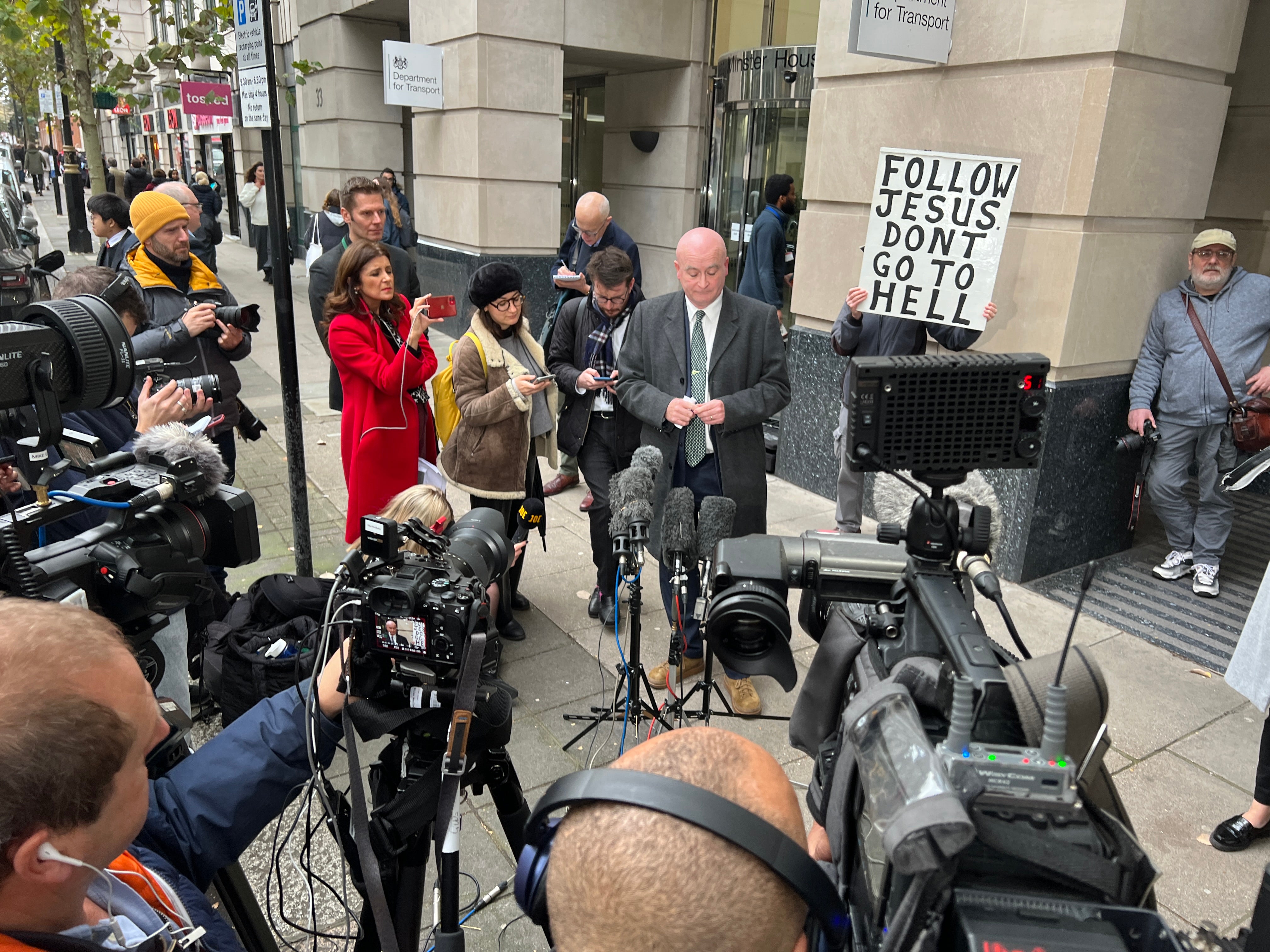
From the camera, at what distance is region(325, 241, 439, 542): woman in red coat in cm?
414

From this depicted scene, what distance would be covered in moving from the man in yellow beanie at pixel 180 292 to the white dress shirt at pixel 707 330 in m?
2.39

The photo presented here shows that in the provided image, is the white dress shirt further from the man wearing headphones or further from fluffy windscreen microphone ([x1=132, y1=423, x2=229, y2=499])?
the man wearing headphones

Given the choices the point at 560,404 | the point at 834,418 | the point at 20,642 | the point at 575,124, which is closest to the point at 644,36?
the point at 575,124

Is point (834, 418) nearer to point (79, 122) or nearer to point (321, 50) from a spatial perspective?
point (79, 122)

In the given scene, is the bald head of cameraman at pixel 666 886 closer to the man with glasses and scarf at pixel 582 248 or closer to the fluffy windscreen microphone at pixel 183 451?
the fluffy windscreen microphone at pixel 183 451

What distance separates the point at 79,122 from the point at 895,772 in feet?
44.1

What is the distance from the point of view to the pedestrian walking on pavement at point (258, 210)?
47.7ft

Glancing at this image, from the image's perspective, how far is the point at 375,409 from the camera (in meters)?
4.25

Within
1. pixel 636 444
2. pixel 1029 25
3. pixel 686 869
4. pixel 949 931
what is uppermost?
pixel 1029 25

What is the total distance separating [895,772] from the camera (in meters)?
1.06

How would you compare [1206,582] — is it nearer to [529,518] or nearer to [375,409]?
[529,518]

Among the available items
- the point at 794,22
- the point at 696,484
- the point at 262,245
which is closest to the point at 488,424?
the point at 696,484

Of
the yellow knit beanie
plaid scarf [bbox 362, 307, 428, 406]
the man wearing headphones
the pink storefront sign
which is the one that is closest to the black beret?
plaid scarf [bbox 362, 307, 428, 406]

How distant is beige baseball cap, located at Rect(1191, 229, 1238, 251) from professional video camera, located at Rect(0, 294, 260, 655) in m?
5.09
